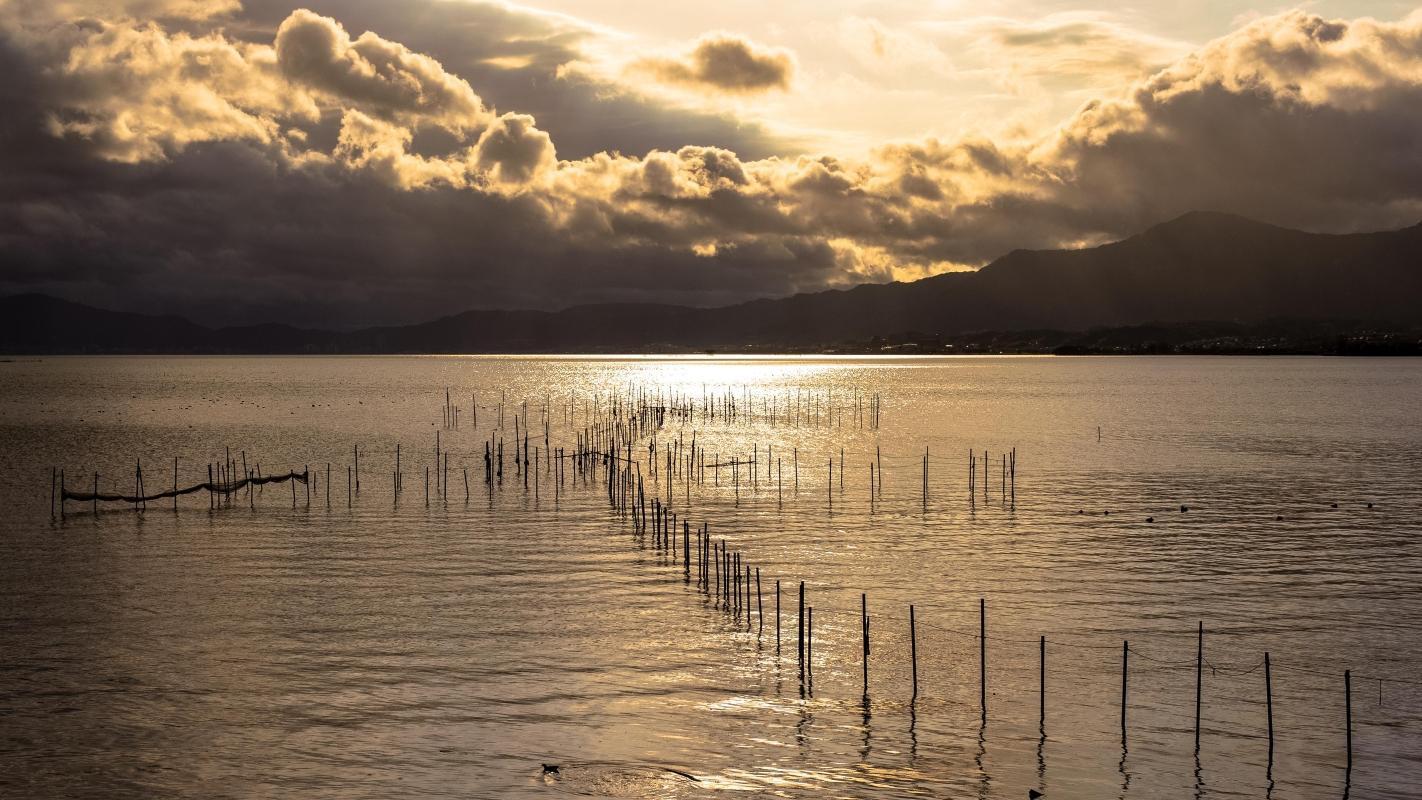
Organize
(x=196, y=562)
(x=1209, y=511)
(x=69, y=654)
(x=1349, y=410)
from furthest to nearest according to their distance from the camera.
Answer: (x=1349, y=410), (x=1209, y=511), (x=196, y=562), (x=69, y=654)

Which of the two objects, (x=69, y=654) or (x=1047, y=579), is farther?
(x=1047, y=579)

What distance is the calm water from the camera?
83.7 ft

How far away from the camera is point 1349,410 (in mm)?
145125

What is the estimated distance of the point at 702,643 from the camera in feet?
115

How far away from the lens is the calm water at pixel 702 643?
2550 centimetres

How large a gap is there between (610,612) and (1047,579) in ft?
56.0

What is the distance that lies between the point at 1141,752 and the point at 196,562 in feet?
127

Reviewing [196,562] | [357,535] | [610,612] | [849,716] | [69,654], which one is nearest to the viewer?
[849,716]

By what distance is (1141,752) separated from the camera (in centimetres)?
2619

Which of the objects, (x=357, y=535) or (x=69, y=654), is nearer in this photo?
(x=69, y=654)

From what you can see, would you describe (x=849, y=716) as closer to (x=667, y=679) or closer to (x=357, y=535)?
(x=667, y=679)

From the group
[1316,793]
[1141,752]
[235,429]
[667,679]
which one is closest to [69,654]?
[667,679]

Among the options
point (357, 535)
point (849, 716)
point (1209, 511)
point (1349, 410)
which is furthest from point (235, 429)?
point (1349, 410)

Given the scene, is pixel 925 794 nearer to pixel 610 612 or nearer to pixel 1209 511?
pixel 610 612
